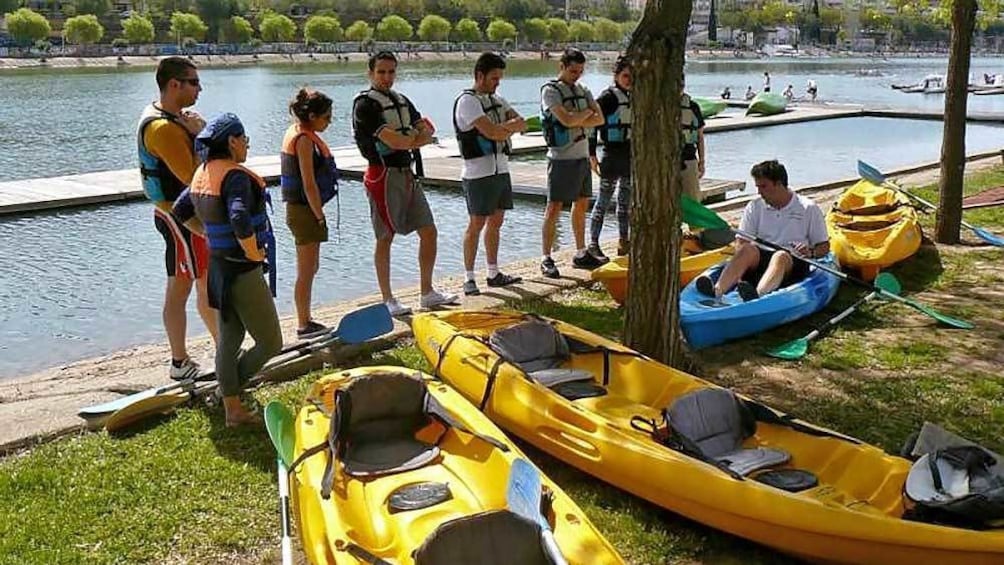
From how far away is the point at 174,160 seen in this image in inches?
177

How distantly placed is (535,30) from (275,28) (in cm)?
3235

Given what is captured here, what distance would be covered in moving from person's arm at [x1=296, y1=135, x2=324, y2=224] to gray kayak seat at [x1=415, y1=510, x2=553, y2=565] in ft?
9.75

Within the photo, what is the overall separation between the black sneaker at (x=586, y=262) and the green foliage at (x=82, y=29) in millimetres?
82883

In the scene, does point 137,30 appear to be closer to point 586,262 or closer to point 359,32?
point 359,32

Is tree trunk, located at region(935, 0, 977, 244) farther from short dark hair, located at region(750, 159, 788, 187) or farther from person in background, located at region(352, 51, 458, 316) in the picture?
person in background, located at region(352, 51, 458, 316)

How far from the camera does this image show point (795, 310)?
19.5 ft

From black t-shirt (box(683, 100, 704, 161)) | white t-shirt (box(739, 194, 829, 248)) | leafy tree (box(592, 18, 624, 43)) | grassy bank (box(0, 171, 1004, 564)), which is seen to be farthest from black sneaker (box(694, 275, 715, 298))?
leafy tree (box(592, 18, 624, 43))

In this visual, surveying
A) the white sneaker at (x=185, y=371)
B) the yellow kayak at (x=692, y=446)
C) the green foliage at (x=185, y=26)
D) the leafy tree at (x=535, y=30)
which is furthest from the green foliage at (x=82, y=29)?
the yellow kayak at (x=692, y=446)

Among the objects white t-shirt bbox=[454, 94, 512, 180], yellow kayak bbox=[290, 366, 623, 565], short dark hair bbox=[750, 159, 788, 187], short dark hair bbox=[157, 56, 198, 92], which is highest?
short dark hair bbox=[157, 56, 198, 92]

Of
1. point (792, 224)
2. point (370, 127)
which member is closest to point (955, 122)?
point (792, 224)

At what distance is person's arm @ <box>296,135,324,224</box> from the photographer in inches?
→ 203

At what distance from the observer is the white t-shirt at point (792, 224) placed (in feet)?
20.7

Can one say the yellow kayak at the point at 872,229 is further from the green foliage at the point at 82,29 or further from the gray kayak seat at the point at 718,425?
the green foliage at the point at 82,29

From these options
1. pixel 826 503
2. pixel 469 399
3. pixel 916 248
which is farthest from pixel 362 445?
pixel 916 248
